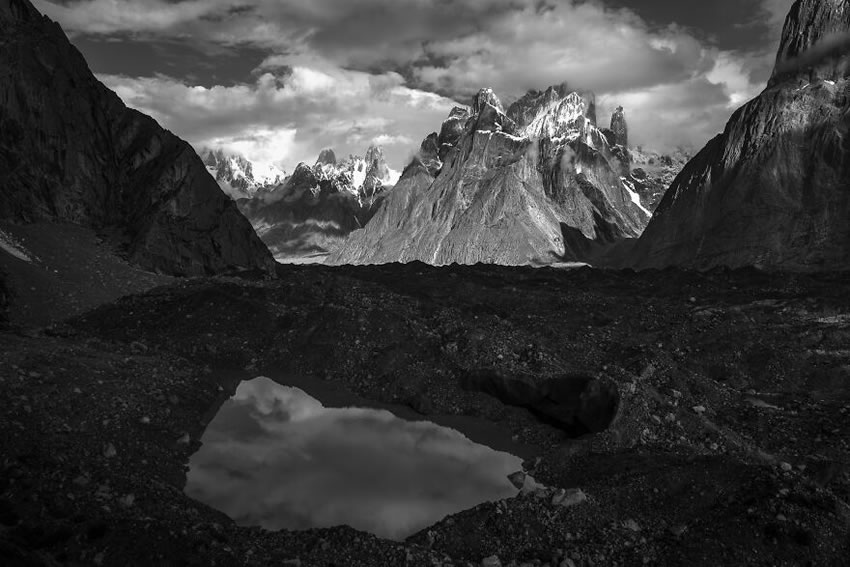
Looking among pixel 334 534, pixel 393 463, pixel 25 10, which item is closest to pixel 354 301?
pixel 393 463

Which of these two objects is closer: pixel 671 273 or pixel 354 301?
pixel 354 301

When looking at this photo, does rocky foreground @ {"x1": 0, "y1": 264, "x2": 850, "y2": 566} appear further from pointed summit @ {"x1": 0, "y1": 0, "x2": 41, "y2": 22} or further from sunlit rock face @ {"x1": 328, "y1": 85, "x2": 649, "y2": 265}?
sunlit rock face @ {"x1": 328, "y1": 85, "x2": 649, "y2": 265}

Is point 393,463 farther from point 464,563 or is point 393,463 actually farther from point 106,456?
point 106,456

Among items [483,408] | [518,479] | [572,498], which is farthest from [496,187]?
[572,498]

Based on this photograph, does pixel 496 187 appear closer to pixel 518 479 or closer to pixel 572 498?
pixel 518 479

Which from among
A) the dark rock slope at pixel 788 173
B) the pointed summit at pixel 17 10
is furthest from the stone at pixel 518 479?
the dark rock slope at pixel 788 173

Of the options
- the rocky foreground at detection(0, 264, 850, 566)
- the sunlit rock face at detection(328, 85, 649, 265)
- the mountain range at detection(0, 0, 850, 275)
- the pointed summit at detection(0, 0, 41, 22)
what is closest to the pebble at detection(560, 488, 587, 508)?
the rocky foreground at detection(0, 264, 850, 566)

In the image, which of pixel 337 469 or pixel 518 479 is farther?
pixel 518 479
